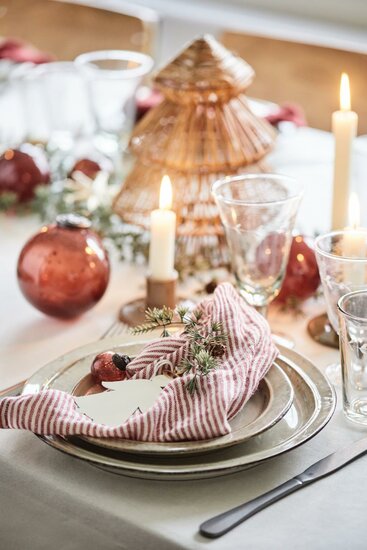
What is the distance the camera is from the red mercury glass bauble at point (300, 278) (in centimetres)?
124

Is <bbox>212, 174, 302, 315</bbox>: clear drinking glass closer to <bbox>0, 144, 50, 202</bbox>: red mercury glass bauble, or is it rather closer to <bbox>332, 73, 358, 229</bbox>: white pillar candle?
<bbox>332, 73, 358, 229</bbox>: white pillar candle

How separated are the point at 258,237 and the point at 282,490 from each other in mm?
369

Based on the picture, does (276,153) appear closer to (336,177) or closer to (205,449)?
(336,177)

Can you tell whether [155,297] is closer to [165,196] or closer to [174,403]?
[165,196]

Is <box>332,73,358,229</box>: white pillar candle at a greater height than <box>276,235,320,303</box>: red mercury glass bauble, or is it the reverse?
<box>332,73,358,229</box>: white pillar candle

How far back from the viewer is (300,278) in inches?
48.7

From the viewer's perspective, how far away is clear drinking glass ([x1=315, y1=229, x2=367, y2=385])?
3.28 ft

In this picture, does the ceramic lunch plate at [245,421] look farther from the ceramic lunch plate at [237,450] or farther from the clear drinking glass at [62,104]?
the clear drinking glass at [62,104]

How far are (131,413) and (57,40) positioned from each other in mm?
3787

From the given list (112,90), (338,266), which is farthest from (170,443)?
(112,90)

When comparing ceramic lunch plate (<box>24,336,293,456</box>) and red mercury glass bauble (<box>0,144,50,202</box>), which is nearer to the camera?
ceramic lunch plate (<box>24,336,293,456</box>)

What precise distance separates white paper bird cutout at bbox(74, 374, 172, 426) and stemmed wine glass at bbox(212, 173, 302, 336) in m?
0.25

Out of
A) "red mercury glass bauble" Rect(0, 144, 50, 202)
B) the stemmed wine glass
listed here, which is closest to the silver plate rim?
the stemmed wine glass

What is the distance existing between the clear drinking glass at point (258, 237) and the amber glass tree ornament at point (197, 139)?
0.60ft
